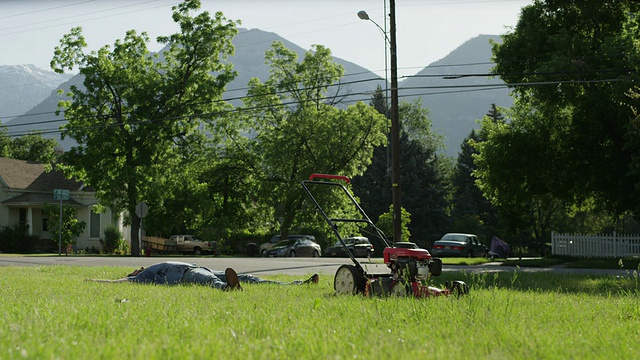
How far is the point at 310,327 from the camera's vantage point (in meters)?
6.34

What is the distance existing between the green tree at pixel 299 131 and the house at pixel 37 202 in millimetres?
12223

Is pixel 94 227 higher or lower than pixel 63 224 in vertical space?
lower

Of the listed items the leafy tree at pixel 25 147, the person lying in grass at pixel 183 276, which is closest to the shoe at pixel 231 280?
the person lying in grass at pixel 183 276

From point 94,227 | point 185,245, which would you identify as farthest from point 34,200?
point 185,245

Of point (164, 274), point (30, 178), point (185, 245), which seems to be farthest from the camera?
point (30, 178)

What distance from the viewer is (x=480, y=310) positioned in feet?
24.9

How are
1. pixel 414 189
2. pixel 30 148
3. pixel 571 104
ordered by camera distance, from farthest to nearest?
pixel 30 148 → pixel 414 189 → pixel 571 104

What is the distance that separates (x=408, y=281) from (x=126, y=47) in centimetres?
3777

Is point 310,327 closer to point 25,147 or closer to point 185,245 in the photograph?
point 185,245

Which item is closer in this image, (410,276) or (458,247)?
(410,276)

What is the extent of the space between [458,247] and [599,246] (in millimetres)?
7260

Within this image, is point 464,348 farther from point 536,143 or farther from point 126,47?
point 126,47

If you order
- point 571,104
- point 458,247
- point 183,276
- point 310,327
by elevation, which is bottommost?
point 458,247

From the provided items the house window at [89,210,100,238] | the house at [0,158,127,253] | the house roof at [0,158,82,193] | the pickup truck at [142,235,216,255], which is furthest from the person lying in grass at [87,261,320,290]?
the house roof at [0,158,82,193]
